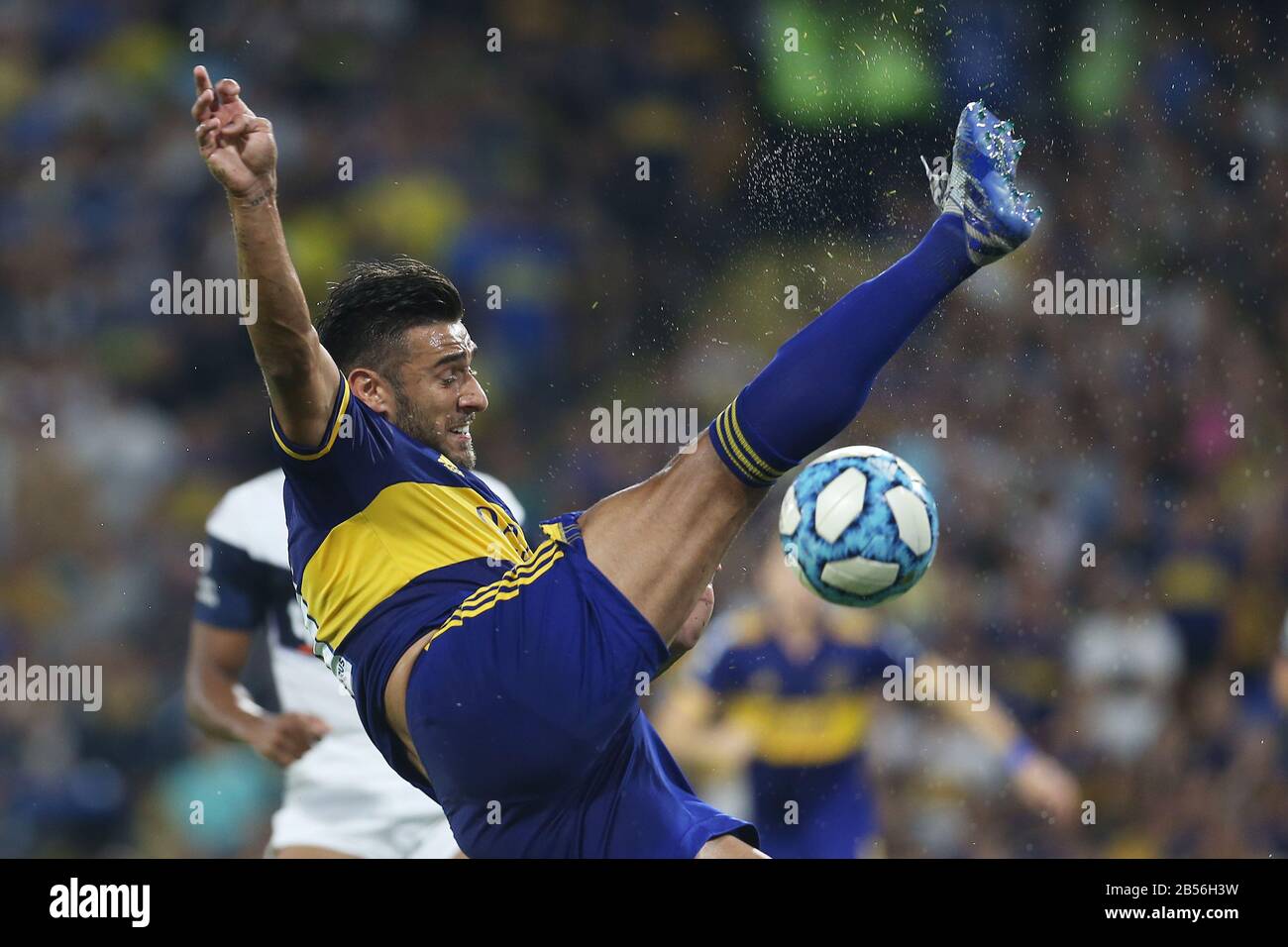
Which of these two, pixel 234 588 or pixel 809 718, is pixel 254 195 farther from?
pixel 809 718

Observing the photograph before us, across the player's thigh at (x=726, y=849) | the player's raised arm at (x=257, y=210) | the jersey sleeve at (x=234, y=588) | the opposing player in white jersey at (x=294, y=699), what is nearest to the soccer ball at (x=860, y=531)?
the player's thigh at (x=726, y=849)

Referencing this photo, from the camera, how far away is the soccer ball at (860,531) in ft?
12.8

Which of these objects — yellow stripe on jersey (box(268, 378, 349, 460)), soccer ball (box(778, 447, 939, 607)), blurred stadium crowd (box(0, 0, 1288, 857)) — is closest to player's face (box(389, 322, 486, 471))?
yellow stripe on jersey (box(268, 378, 349, 460))

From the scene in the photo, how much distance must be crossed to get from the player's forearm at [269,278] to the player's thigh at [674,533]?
2.62 ft

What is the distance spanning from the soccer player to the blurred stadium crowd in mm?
3855

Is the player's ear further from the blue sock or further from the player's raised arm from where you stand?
the blue sock

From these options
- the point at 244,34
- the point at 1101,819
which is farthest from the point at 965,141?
the point at 244,34

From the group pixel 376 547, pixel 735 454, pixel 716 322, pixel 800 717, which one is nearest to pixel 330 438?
pixel 376 547

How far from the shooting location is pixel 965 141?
363 centimetres

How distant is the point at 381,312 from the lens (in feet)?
14.2

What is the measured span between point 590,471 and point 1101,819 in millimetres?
3034

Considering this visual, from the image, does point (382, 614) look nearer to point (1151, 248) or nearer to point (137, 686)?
point (137, 686)

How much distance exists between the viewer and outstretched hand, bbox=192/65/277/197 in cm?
350

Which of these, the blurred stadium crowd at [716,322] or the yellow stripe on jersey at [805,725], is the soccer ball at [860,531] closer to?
the yellow stripe on jersey at [805,725]
